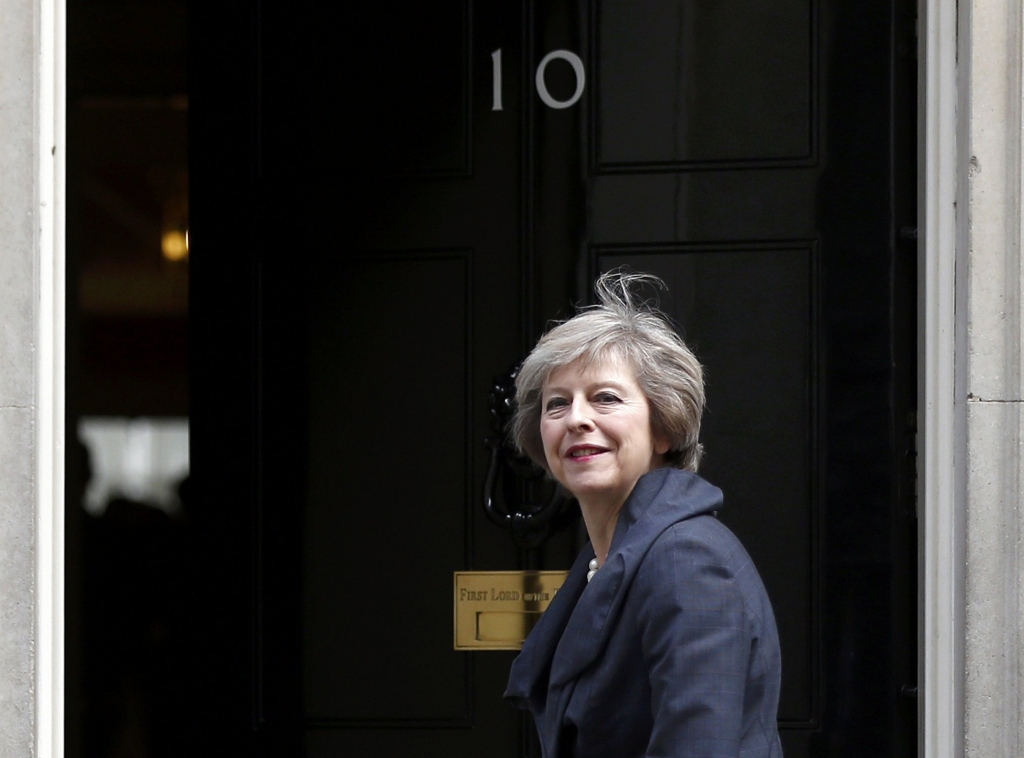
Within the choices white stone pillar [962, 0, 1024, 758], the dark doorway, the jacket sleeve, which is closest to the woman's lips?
the jacket sleeve

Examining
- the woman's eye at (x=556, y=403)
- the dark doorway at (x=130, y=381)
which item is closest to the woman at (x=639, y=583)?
the woman's eye at (x=556, y=403)

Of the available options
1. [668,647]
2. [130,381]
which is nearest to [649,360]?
[668,647]

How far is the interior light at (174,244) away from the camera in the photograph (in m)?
3.76

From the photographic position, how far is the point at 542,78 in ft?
11.3

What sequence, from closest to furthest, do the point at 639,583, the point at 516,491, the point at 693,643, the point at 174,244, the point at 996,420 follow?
the point at 693,643 → the point at 639,583 → the point at 996,420 → the point at 516,491 → the point at 174,244

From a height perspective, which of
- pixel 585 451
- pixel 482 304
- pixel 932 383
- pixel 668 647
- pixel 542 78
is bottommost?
pixel 668 647

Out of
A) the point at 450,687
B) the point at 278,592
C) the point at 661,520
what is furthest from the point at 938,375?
the point at 278,592

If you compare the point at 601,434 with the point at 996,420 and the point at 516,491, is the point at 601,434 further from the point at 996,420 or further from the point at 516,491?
the point at 516,491

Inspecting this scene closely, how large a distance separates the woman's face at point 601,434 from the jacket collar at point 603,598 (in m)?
0.05

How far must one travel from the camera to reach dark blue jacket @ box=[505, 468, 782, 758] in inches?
69.7

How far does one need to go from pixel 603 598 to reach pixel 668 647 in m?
0.16

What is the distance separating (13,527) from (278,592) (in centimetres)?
88

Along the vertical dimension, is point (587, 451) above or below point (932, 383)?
below

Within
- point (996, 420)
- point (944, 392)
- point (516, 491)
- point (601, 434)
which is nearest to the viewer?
point (601, 434)
